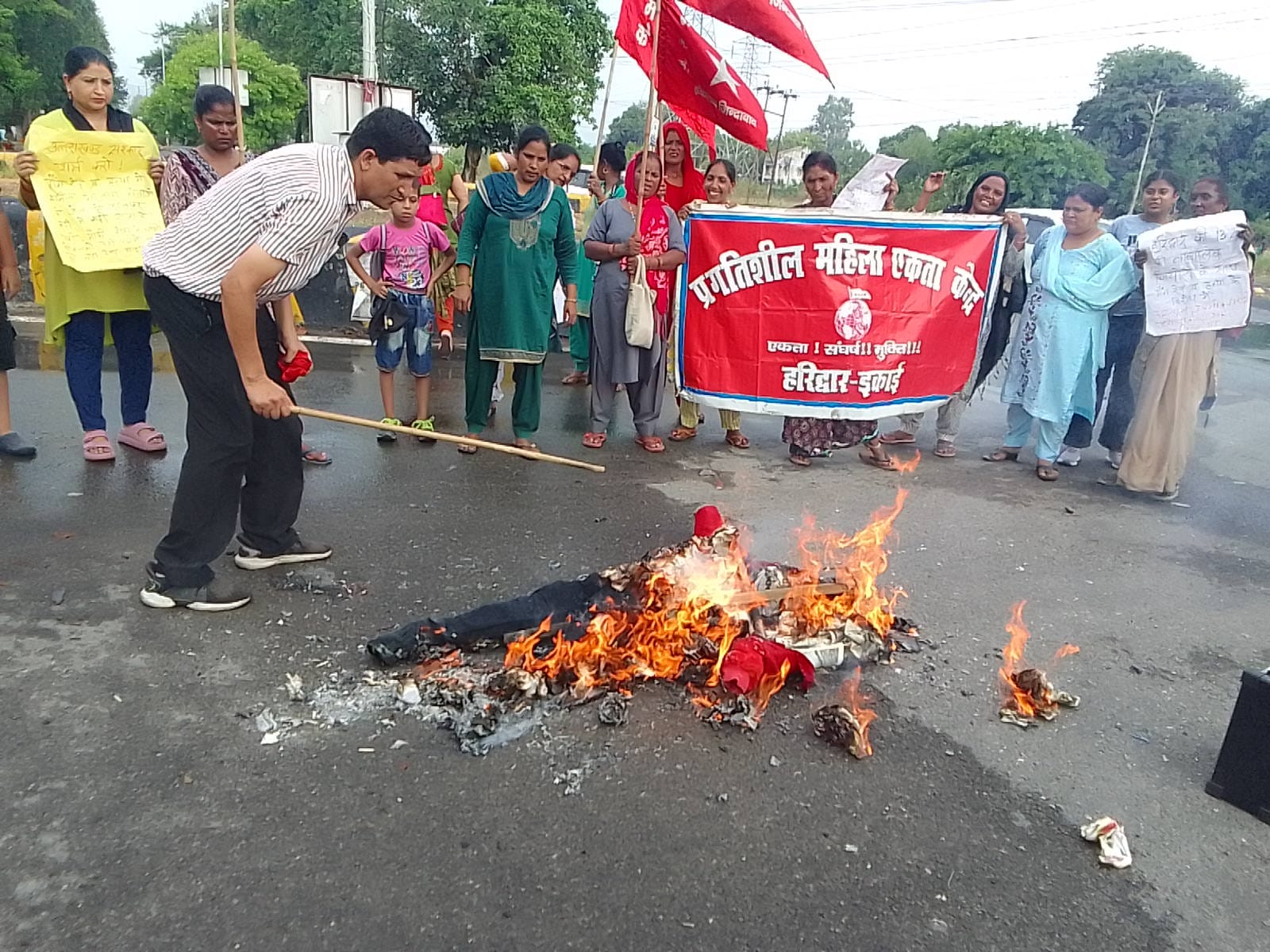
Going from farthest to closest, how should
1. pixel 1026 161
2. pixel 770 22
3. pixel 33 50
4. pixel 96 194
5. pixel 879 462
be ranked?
pixel 33 50 < pixel 1026 161 < pixel 879 462 < pixel 770 22 < pixel 96 194

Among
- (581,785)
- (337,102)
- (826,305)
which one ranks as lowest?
(581,785)

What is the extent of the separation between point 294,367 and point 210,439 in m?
0.59

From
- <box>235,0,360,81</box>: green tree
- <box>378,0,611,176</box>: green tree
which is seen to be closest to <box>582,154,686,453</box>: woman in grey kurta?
<box>378,0,611,176</box>: green tree

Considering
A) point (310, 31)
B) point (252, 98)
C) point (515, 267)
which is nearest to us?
point (515, 267)

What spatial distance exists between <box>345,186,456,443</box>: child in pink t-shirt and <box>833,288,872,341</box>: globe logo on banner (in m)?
2.75

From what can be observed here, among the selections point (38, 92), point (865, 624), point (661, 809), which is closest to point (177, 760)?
point (661, 809)

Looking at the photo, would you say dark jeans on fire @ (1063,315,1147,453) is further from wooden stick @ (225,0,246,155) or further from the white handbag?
wooden stick @ (225,0,246,155)

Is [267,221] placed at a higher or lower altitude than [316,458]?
higher

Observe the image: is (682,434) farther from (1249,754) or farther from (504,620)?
(1249,754)

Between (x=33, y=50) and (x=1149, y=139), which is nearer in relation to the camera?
(x=33, y=50)

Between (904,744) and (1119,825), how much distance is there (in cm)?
68

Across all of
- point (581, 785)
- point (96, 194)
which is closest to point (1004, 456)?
point (581, 785)

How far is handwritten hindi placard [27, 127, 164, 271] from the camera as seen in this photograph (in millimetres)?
4973

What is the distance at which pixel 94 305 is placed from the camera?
5145 mm
